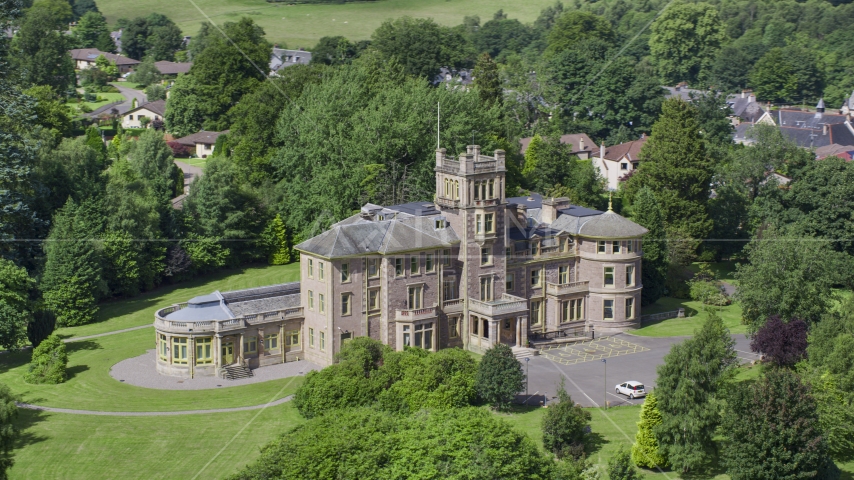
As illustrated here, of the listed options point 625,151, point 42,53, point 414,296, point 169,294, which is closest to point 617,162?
point 625,151

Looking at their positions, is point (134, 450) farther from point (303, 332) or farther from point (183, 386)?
point (303, 332)

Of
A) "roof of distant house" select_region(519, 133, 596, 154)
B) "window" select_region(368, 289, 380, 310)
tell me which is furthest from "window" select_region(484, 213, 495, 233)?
"roof of distant house" select_region(519, 133, 596, 154)

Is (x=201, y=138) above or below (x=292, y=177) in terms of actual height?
above

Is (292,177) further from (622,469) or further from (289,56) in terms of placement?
(289,56)

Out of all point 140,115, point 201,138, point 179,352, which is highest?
point 140,115

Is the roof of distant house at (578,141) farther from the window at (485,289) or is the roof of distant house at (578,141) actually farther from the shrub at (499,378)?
the shrub at (499,378)

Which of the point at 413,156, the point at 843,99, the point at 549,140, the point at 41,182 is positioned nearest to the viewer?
the point at 41,182

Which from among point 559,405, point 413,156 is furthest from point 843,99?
point 559,405
